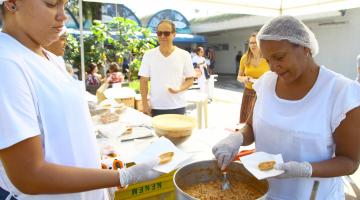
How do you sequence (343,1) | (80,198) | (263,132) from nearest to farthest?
(80,198) < (263,132) < (343,1)

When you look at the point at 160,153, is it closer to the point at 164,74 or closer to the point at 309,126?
the point at 309,126

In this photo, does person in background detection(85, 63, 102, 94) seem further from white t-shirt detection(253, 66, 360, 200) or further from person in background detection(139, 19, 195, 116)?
white t-shirt detection(253, 66, 360, 200)

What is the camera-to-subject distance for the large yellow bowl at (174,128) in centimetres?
199

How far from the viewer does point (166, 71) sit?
10.3 feet

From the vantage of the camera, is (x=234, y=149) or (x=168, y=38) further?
(x=168, y=38)

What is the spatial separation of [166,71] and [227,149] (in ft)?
6.49

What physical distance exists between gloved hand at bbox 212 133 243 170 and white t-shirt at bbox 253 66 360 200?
0.13 meters

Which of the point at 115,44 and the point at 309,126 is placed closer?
the point at 309,126

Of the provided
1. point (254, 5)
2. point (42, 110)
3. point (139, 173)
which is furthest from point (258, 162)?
point (254, 5)

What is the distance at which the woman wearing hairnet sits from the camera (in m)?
1.11

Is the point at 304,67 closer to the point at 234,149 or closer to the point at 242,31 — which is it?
the point at 234,149

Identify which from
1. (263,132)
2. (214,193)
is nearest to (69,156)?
(214,193)

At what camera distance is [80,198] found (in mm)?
1026

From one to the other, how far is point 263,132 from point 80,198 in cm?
85
